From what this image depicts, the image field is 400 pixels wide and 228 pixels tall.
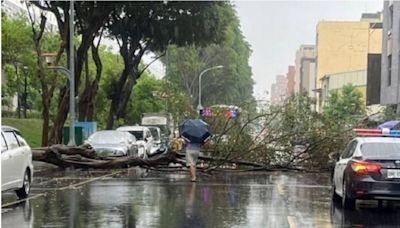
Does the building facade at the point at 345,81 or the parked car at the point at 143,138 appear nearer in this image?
the parked car at the point at 143,138

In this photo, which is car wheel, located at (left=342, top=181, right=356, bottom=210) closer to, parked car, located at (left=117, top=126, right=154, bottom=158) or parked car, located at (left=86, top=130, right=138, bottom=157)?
parked car, located at (left=86, top=130, right=138, bottom=157)

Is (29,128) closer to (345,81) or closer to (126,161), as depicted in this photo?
(126,161)

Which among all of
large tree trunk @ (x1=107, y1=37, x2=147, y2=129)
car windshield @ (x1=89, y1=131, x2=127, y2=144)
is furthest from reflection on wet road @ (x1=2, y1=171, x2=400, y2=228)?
large tree trunk @ (x1=107, y1=37, x2=147, y2=129)

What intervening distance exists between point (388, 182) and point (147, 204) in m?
4.51

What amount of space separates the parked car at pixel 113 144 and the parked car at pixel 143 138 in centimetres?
194

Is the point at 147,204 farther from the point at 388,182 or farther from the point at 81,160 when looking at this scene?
the point at 81,160

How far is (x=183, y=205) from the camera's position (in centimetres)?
1388

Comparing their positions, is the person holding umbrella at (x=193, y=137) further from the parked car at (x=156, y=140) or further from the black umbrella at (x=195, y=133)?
the parked car at (x=156, y=140)

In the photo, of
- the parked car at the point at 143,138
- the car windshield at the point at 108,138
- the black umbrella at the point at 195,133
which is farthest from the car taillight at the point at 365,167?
the parked car at the point at 143,138

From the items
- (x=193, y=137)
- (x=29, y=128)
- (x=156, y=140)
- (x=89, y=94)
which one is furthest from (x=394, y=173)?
(x=29, y=128)

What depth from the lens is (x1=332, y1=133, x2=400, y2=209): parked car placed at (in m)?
13.1

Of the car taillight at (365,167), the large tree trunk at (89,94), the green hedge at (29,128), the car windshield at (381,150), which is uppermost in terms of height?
the large tree trunk at (89,94)

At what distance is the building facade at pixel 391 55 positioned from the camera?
4550 cm

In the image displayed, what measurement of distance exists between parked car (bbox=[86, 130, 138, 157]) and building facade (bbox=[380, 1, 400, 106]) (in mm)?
21010
